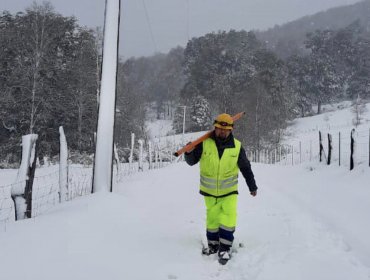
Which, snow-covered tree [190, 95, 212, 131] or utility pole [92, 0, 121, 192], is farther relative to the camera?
snow-covered tree [190, 95, 212, 131]

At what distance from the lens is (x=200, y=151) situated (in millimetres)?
5531

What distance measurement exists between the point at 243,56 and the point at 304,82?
1213 cm

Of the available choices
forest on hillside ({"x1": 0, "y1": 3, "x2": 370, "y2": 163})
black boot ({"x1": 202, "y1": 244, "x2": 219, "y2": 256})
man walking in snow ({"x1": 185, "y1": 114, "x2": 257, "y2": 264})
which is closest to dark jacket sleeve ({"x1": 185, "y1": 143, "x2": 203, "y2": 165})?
man walking in snow ({"x1": 185, "y1": 114, "x2": 257, "y2": 264})

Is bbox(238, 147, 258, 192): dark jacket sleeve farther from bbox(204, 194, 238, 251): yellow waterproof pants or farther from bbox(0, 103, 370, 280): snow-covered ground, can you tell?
bbox(0, 103, 370, 280): snow-covered ground

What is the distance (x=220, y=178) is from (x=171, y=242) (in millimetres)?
1132

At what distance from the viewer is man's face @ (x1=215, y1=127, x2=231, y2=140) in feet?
17.5

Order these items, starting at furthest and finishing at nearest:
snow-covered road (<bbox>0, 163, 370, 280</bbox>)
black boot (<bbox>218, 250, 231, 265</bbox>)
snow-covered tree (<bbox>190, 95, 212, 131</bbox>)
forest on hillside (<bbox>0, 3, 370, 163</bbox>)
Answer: snow-covered tree (<bbox>190, 95, 212, 131</bbox>) → forest on hillside (<bbox>0, 3, 370, 163</bbox>) → black boot (<bbox>218, 250, 231, 265</bbox>) → snow-covered road (<bbox>0, 163, 370, 280</bbox>)

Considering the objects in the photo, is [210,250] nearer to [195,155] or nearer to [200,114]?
[195,155]

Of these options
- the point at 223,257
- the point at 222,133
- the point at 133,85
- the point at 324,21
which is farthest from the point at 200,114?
the point at 324,21

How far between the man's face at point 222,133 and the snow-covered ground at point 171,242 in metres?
1.53

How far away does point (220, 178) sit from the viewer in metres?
5.45

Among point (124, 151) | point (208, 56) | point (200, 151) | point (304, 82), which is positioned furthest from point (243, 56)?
point (200, 151)

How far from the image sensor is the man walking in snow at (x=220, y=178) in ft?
17.6

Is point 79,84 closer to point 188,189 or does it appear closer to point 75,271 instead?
point 188,189
